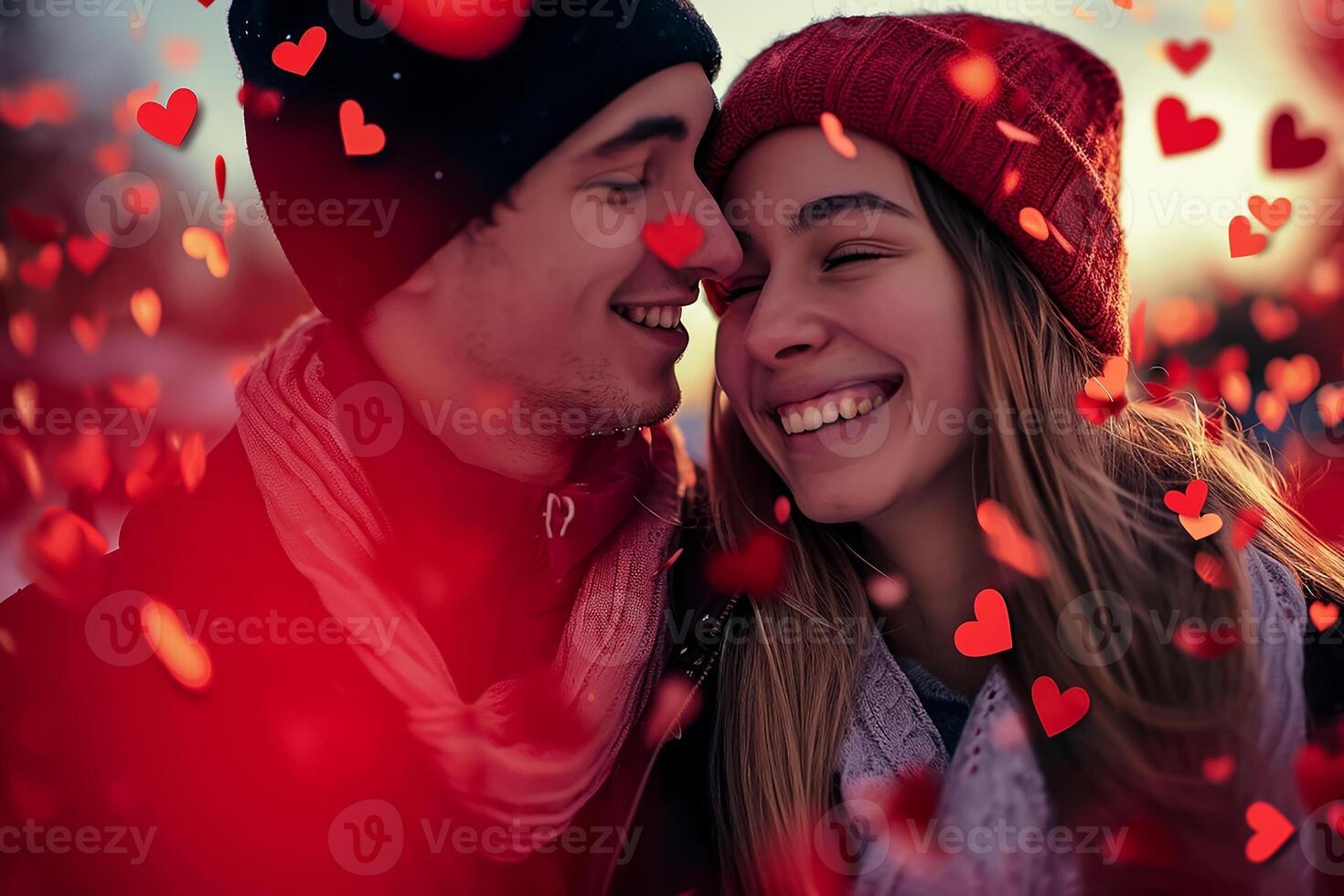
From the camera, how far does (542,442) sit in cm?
250

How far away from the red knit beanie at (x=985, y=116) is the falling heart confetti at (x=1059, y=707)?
814mm

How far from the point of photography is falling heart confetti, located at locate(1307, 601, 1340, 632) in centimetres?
195

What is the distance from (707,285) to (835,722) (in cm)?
112

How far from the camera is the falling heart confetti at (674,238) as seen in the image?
7.33 ft

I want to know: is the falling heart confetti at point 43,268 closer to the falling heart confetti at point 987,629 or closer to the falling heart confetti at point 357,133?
the falling heart confetti at point 357,133

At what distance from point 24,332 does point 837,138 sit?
14.0ft

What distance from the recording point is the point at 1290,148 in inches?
129

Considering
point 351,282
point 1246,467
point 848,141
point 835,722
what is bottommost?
point 835,722

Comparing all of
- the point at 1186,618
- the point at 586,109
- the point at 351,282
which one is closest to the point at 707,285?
the point at 586,109

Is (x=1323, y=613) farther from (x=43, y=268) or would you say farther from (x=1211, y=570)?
(x=43, y=268)

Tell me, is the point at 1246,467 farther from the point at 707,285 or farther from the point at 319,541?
the point at 319,541

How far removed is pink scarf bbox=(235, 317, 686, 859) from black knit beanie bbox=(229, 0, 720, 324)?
0.45 m
